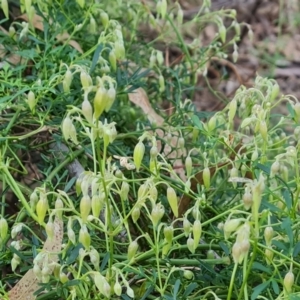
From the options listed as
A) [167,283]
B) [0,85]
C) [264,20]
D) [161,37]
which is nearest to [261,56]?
[264,20]

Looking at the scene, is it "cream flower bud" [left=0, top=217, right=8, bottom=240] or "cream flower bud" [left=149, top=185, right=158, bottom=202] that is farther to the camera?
"cream flower bud" [left=0, top=217, right=8, bottom=240]

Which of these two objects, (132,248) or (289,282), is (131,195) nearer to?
(132,248)

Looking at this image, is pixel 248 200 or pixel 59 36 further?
pixel 59 36

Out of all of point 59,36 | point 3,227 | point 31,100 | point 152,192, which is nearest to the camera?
point 152,192

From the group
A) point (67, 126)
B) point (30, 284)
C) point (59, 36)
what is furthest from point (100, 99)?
point (59, 36)

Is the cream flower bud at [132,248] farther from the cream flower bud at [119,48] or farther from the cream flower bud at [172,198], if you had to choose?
the cream flower bud at [119,48]

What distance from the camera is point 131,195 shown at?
105cm

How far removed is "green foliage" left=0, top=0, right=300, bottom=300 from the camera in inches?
28.9

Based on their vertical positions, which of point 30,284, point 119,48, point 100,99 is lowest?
point 30,284

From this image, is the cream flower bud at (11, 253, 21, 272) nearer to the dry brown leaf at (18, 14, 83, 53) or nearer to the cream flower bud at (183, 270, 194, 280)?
the cream flower bud at (183, 270, 194, 280)

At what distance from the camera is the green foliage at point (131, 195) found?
0.73m

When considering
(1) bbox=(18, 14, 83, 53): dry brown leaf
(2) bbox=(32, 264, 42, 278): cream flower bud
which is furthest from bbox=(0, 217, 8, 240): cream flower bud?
(1) bbox=(18, 14, 83, 53): dry brown leaf

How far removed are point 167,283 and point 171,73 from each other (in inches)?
25.9

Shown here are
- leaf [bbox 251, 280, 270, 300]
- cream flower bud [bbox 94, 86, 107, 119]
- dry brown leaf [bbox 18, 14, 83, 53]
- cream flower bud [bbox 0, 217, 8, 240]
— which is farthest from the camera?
dry brown leaf [bbox 18, 14, 83, 53]
